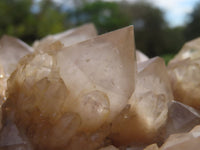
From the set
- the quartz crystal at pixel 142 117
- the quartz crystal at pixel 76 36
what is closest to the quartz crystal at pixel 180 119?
the quartz crystal at pixel 142 117

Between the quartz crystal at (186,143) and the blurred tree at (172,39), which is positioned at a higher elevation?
the quartz crystal at (186,143)

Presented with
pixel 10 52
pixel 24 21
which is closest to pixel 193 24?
pixel 24 21

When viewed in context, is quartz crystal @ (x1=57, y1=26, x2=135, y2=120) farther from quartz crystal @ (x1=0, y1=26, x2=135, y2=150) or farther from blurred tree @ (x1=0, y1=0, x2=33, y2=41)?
blurred tree @ (x1=0, y1=0, x2=33, y2=41)

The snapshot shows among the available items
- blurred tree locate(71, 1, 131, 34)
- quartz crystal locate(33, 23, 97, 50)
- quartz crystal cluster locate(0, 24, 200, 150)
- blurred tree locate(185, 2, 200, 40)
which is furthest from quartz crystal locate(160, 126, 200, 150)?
blurred tree locate(71, 1, 131, 34)

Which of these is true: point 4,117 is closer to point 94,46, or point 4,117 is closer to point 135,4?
point 94,46

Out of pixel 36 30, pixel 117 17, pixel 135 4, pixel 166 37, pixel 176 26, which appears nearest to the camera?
pixel 36 30

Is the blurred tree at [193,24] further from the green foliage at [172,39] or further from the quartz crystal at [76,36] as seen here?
the quartz crystal at [76,36]

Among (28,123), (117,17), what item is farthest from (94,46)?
(117,17)
